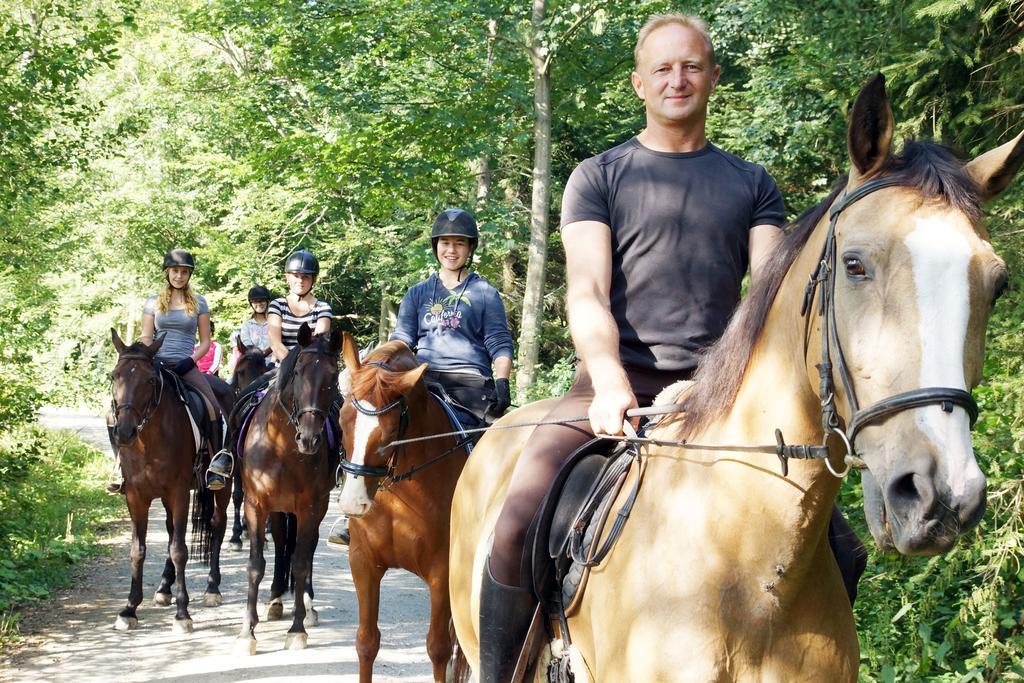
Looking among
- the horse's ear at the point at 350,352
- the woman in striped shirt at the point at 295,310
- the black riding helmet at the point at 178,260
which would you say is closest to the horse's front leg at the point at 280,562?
the woman in striped shirt at the point at 295,310

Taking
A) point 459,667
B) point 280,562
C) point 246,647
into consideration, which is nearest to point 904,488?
point 459,667

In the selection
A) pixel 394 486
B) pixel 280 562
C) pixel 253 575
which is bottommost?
pixel 280 562

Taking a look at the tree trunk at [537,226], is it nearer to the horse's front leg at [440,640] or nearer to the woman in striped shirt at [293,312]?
the woman in striped shirt at [293,312]

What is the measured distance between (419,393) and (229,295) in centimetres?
2321

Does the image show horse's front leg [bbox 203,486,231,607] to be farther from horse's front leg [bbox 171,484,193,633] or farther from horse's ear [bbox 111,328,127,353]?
horse's ear [bbox 111,328,127,353]

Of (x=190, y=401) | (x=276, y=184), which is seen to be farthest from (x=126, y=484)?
(x=276, y=184)

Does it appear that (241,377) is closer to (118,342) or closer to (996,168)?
(118,342)

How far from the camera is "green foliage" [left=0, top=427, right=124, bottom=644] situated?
29.5ft

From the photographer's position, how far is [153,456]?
9.47 metres

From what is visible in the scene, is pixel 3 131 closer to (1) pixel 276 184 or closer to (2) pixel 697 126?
(2) pixel 697 126

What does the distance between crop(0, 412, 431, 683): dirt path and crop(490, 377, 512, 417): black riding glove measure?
1937mm

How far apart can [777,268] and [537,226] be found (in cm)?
1463

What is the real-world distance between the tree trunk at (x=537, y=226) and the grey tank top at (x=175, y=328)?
7.20 m

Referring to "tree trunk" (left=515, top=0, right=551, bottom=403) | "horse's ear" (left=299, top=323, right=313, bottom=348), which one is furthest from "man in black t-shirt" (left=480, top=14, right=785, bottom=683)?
"tree trunk" (left=515, top=0, right=551, bottom=403)
